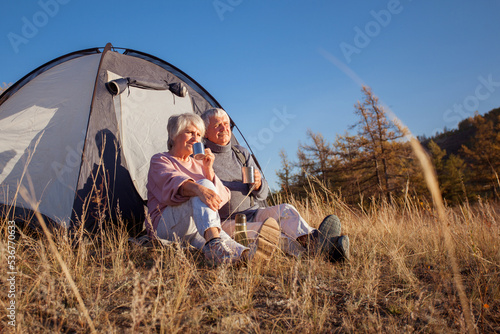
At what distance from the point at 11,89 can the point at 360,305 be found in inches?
181

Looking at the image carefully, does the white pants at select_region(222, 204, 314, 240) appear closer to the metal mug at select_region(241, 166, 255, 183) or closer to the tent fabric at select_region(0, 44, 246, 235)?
the metal mug at select_region(241, 166, 255, 183)

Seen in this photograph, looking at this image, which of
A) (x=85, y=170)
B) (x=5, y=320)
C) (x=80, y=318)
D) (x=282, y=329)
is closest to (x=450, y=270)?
(x=282, y=329)

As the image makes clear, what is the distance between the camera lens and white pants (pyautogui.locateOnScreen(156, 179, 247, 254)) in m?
2.15

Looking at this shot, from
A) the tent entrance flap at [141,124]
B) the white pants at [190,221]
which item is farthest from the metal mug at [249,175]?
the tent entrance flap at [141,124]

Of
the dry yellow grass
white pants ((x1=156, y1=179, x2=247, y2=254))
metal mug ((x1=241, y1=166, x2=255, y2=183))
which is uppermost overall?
metal mug ((x1=241, y1=166, x2=255, y2=183))

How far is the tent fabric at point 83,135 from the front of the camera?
10.3 ft

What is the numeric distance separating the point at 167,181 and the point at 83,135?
4.85ft

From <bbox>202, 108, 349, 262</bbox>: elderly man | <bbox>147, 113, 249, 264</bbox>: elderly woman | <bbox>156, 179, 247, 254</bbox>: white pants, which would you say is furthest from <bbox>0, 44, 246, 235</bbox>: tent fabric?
<bbox>202, 108, 349, 262</bbox>: elderly man

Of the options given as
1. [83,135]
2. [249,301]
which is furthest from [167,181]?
[83,135]

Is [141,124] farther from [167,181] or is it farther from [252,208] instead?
[252,208]

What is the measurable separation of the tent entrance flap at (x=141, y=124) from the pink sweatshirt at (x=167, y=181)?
978 millimetres

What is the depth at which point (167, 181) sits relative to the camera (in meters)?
2.43

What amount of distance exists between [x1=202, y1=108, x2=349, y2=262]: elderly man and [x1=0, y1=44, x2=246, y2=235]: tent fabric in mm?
1057

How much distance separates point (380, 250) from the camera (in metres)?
2.65
